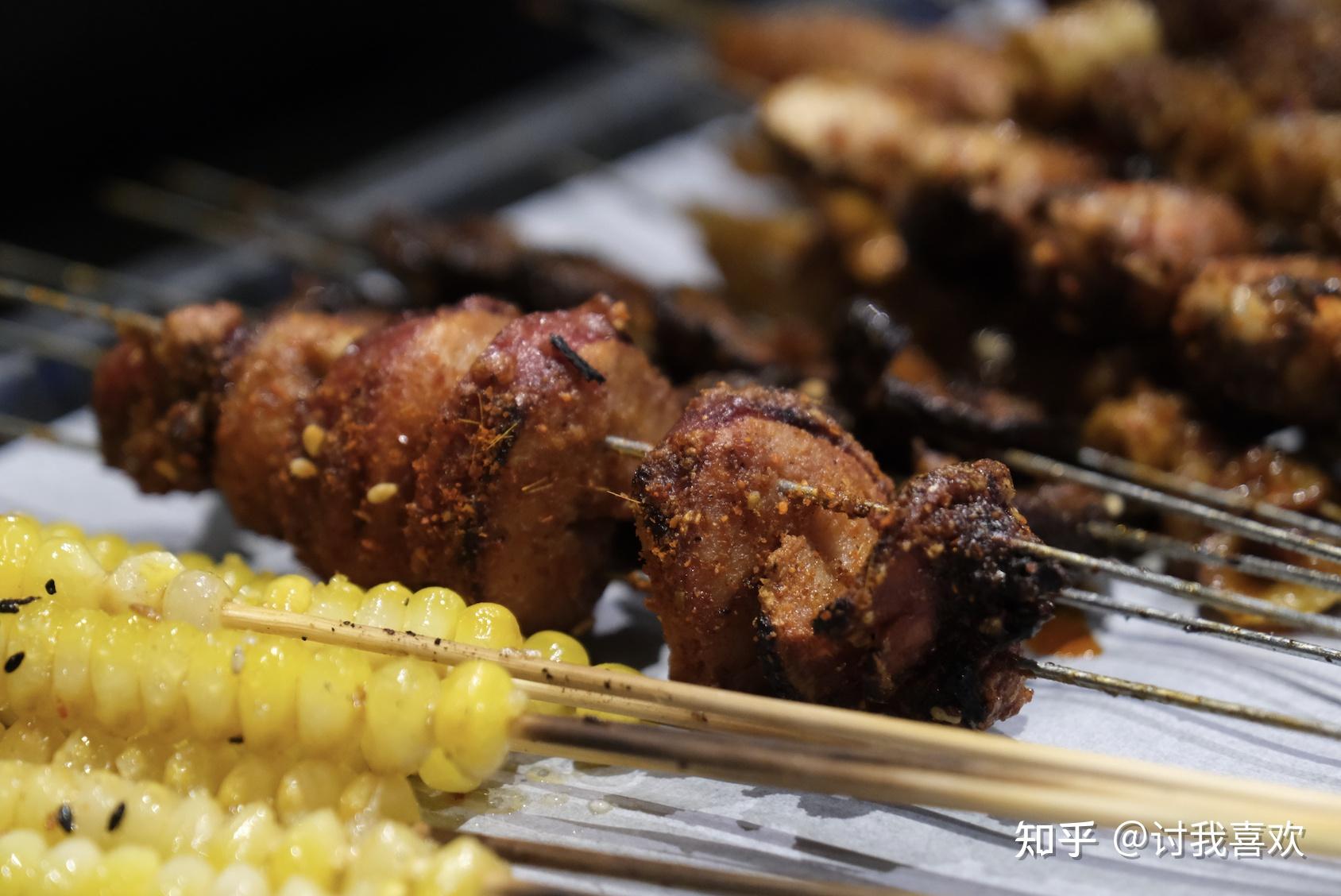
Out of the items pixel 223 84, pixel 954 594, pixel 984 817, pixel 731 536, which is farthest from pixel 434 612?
pixel 223 84

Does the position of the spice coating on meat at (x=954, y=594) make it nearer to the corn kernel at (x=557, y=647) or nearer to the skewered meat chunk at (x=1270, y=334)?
the corn kernel at (x=557, y=647)

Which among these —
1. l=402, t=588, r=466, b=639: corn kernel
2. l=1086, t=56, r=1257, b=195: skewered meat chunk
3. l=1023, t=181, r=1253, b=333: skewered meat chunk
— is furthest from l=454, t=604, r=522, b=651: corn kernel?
l=1086, t=56, r=1257, b=195: skewered meat chunk

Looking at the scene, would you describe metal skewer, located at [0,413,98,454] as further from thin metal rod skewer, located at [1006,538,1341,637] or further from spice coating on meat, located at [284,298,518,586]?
thin metal rod skewer, located at [1006,538,1341,637]

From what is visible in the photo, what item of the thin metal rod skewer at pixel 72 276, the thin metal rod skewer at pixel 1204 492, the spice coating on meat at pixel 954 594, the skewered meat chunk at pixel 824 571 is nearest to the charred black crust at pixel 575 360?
the skewered meat chunk at pixel 824 571

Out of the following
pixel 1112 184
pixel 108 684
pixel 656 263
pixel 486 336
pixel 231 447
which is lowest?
pixel 108 684

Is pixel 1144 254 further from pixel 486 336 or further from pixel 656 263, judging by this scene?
pixel 656 263

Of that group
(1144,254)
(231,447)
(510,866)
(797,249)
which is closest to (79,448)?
(231,447)

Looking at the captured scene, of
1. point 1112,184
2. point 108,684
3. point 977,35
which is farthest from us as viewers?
point 977,35

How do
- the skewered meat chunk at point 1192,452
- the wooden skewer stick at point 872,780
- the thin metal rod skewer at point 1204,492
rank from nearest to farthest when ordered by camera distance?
1. the wooden skewer stick at point 872,780
2. the thin metal rod skewer at point 1204,492
3. the skewered meat chunk at point 1192,452
